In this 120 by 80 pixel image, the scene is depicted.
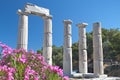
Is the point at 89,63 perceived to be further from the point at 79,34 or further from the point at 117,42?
the point at 79,34

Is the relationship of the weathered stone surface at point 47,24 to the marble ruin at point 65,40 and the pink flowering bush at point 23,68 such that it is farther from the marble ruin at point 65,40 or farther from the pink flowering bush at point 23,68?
the pink flowering bush at point 23,68

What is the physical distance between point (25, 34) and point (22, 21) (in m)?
1.46

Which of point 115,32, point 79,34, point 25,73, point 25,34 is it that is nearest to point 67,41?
point 79,34

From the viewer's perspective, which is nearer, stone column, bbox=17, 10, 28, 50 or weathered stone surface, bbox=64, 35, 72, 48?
stone column, bbox=17, 10, 28, 50

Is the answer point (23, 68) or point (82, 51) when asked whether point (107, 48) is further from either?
point (23, 68)

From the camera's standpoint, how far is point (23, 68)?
7246 mm

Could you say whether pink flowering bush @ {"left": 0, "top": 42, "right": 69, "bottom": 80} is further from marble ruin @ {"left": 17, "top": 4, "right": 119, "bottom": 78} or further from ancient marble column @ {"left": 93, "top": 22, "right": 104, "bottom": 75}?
ancient marble column @ {"left": 93, "top": 22, "right": 104, "bottom": 75}

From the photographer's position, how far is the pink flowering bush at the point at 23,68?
659 cm

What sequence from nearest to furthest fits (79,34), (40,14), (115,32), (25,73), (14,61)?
(25,73) → (14,61) → (40,14) → (79,34) → (115,32)

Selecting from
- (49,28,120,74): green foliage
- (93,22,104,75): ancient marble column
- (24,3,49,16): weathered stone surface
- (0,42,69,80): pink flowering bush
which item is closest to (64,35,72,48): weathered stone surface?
(93,22,104,75): ancient marble column

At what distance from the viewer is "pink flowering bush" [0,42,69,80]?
659 centimetres

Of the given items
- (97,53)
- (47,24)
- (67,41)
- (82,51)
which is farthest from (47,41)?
(97,53)

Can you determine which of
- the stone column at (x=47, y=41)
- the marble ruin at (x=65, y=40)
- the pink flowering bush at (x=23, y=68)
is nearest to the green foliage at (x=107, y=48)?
the marble ruin at (x=65, y=40)

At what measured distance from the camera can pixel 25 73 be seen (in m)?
6.86
